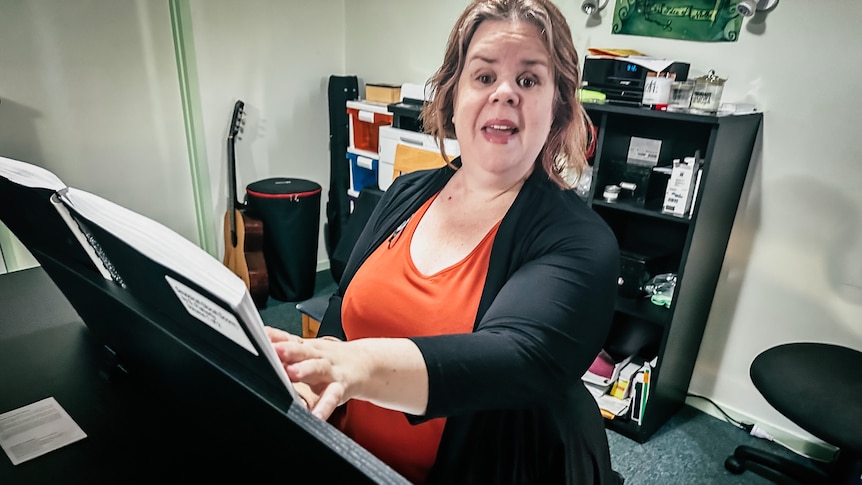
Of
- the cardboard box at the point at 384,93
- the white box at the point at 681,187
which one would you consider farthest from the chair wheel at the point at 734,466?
the cardboard box at the point at 384,93

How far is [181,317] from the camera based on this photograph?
1.74ft

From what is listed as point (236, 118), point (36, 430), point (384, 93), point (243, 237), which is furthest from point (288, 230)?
point (36, 430)

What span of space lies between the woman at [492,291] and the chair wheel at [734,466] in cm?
110

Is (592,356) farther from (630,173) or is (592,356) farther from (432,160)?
(432,160)

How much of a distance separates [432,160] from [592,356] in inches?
60.5

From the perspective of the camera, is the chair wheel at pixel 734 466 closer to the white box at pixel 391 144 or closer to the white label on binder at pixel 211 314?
the white box at pixel 391 144

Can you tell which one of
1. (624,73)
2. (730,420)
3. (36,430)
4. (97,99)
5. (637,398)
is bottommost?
(730,420)

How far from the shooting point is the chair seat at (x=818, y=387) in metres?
1.35

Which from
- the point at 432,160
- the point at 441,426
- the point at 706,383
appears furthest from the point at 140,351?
the point at 706,383

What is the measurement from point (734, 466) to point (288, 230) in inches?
87.9

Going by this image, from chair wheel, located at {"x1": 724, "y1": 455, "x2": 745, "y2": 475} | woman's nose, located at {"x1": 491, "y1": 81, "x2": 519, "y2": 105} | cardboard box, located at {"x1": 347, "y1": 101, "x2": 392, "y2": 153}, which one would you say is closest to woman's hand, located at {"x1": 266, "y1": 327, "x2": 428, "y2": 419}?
woman's nose, located at {"x1": 491, "y1": 81, "x2": 519, "y2": 105}

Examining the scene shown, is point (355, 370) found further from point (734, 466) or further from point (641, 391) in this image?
point (734, 466)

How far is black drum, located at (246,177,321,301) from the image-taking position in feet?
8.86

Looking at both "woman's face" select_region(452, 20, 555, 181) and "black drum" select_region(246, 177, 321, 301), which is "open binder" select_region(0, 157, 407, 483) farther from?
"black drum" select_region(246, 177, 321, 301)
